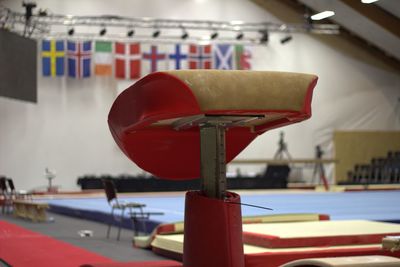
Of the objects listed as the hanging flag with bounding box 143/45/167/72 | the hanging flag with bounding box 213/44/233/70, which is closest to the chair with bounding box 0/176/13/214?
the hanging flag with bounding box 143/45/167/72

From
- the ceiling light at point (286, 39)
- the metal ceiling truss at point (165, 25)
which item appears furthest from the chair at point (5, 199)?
the ceiling light at point (286, 39)

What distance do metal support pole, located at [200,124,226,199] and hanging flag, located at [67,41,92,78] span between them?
16215 millimetres

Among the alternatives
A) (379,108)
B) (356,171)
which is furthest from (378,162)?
(379,108)

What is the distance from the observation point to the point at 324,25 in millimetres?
19859

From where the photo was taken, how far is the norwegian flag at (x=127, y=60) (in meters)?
19.0

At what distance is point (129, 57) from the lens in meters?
19.1

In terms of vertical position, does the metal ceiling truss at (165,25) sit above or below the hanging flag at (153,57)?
above

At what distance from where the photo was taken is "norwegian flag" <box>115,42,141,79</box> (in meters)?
19.0

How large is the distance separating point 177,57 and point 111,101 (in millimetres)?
2182

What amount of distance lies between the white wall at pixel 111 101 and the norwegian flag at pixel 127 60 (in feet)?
1.19

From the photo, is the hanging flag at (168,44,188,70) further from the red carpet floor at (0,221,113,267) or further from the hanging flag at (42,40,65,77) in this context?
the red carpet floor at (0,221,113,267)

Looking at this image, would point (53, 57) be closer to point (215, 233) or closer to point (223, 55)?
point (223, 55)

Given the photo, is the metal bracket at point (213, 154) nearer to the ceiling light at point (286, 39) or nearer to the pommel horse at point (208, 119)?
the pommel horse at point (208, 119)

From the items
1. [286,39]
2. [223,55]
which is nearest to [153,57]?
[223,55]
